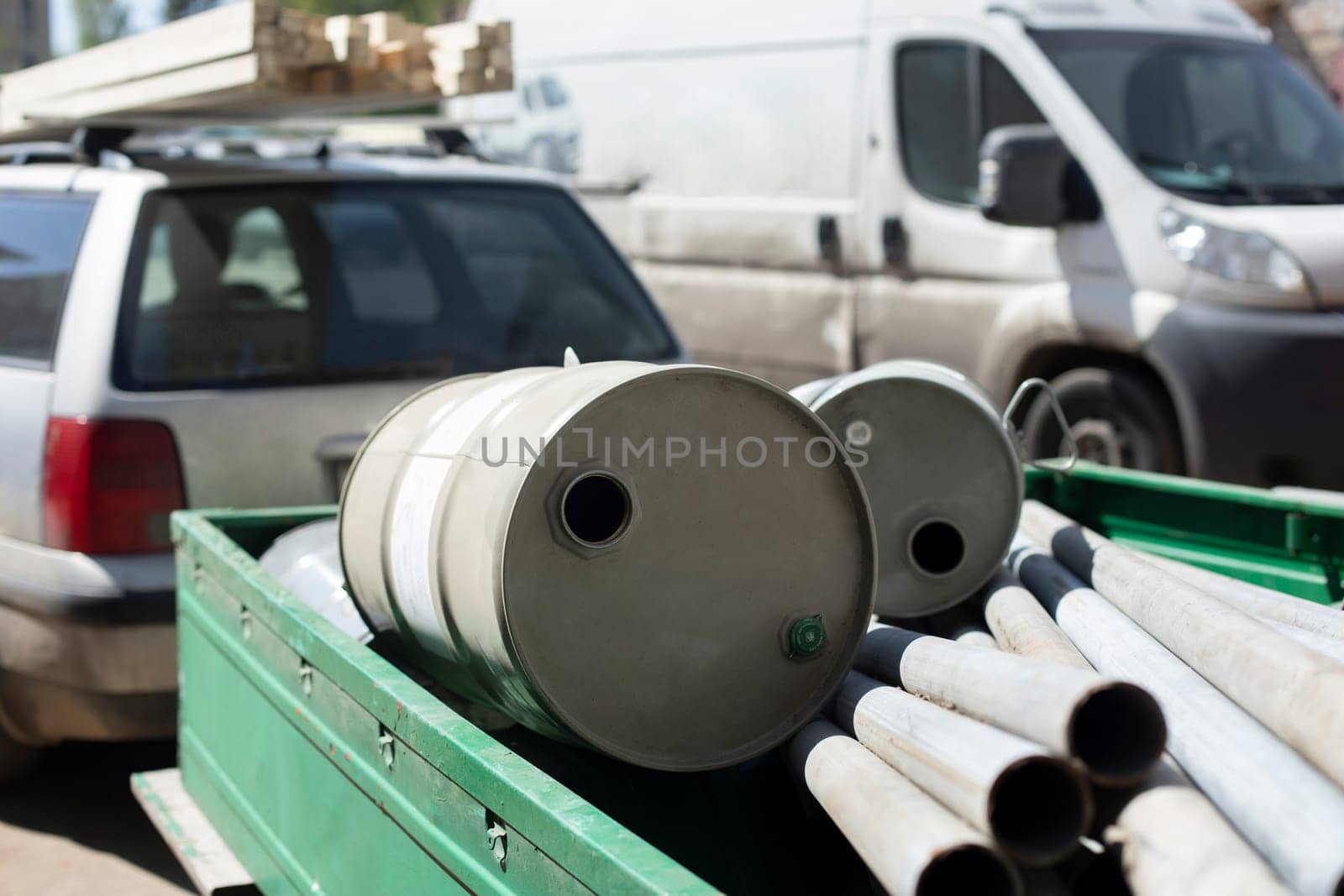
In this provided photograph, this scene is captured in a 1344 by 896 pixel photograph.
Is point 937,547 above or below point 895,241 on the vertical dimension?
below

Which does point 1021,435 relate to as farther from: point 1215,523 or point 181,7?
point 181,7

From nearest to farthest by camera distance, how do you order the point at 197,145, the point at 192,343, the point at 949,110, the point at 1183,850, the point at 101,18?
1. the point at 1183,850
2. the point at 192,343
3. the point at 197,145
4. the point at 949,110
5. the point at 101,18

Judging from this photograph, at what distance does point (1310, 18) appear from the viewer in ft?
41.9

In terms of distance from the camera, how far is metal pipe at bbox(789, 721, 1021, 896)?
63.8 inches

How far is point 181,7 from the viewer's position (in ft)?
167

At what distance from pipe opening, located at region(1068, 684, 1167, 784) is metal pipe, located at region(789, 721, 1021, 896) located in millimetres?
157

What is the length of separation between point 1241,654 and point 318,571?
1.94 meters

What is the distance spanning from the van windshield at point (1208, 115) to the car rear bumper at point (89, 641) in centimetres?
434

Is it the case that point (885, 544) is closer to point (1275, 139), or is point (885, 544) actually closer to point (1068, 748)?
point (1068, 748)

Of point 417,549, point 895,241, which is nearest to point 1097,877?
point 417,549

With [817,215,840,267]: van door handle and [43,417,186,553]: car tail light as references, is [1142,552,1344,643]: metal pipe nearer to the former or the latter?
[43,417,186,553]: car tail light

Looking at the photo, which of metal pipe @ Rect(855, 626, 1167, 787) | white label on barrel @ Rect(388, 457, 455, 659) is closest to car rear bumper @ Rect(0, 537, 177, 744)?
white label on barrel @ Rect(388, 457, 455, 659)

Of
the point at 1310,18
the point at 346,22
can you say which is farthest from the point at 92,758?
the point at 1310,18

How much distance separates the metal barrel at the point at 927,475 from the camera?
9.30ft
